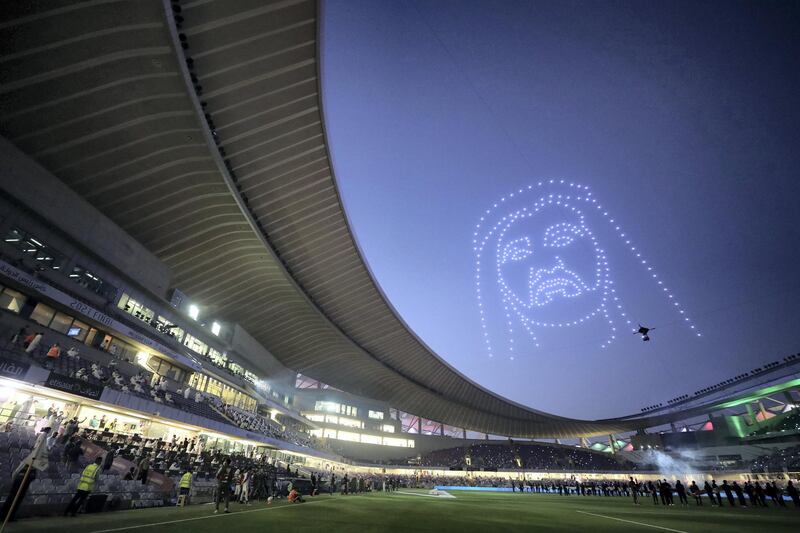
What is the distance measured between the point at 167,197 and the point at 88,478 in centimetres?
2154

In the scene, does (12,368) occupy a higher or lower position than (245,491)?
higher

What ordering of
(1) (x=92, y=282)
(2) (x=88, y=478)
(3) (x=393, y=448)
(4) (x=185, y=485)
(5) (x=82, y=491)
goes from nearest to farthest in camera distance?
(5) (x=82, y=491) → (2) (x=88, y=478) → (4) (x=185, y=485) → (1) (x=92, y=282) → (3) (x=393, y=448)

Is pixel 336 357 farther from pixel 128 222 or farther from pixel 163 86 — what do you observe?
pixel 163 86

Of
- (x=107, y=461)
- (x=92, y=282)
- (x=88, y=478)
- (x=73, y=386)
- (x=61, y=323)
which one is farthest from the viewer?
(x=92, y=282)

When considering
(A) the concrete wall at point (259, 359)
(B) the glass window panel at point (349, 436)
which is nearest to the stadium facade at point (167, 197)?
(A) the concrete wall at point (259, 359)

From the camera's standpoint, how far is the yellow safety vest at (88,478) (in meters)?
9.80

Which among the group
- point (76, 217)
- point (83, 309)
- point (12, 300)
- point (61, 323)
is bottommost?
point (61, 323)

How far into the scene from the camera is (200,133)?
2242 cm

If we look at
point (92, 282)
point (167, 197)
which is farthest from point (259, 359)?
point (167, 197)

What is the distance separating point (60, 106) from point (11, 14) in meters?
4.83

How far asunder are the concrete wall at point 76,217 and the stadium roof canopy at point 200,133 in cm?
62

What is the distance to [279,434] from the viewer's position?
41.2 metres

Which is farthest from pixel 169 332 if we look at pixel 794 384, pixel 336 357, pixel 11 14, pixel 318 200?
pixel 794 384

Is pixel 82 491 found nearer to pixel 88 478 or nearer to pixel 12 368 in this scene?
pixel 88 478
